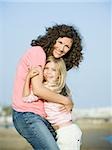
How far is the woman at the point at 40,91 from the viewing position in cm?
180

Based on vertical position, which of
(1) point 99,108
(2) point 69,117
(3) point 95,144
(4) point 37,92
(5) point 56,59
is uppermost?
(5) point 56,59

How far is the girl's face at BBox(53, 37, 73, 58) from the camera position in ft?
6.23

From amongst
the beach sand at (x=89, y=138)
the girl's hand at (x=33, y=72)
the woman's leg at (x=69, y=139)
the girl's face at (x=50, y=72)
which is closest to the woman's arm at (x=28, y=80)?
the girl's hand at (x=33, y=72)

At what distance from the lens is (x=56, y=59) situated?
1930 mm

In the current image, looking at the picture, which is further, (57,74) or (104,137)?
(104,137)

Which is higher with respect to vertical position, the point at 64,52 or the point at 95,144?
the point at 64,52

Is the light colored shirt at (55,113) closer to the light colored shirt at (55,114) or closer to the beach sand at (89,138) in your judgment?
the light colored shirt at (55,114)

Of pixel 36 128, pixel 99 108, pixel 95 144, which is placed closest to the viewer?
pixel 36 128

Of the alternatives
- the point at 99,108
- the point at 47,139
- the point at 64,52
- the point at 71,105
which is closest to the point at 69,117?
the point at 71,105

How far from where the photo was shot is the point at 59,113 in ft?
6.31

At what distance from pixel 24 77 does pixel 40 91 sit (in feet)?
0.38

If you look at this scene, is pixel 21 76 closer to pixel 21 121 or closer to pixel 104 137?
pixel 21 121

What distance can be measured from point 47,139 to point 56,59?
398mm

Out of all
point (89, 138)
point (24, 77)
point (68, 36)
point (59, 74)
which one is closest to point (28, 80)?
point (24, 77)
